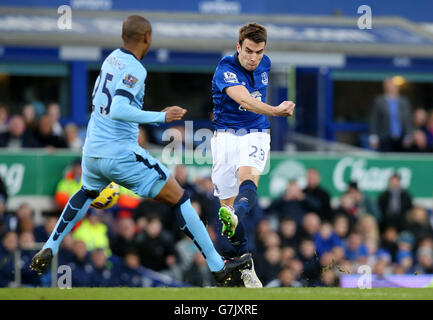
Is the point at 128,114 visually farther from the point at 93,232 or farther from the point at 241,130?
the point at 93,232

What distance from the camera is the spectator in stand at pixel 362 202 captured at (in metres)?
15.4

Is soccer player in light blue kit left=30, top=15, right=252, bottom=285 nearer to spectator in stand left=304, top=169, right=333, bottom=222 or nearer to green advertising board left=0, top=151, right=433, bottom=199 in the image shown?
green advertising board left=0, top=151, right=433, bottom=199

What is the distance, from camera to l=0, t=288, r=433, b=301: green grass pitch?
8.76m

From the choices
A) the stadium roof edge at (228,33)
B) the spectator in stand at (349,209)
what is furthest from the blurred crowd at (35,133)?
the spectator in stand at (349,209)

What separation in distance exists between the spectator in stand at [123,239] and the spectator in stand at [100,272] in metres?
0.77

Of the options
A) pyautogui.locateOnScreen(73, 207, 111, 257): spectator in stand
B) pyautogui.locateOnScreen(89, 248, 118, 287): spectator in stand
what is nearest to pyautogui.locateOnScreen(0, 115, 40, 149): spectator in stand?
pyautogui.locateOnScreen(73, 207, 111, 257): spectator in stand

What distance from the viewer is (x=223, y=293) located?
8.97 meters

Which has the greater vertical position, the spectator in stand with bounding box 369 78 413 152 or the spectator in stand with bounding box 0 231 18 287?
the spectator in stand with bounding box 369 78 413 152

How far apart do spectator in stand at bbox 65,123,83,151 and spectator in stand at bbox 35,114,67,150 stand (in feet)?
0.41

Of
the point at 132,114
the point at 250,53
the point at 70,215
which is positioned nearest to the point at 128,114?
the point at 132,114

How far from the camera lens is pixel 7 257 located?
39.0ft
